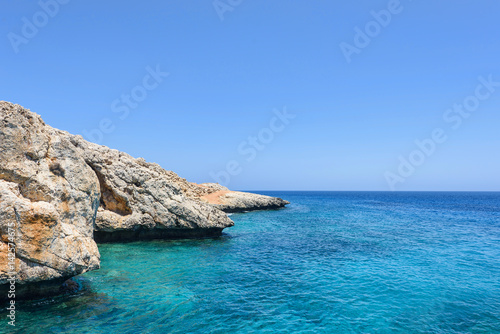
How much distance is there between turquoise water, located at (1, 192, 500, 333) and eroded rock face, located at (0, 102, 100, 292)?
7.15 ft

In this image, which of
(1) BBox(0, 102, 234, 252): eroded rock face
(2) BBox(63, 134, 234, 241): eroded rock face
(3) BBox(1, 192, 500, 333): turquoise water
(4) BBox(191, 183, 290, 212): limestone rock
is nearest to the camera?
(3) BBox(1, 192, 500, 333): turquoise water

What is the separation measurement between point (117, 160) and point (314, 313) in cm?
2274

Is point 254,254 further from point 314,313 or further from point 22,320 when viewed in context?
point 22,320

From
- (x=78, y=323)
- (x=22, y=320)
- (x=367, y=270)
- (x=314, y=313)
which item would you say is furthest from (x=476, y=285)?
(x=22, y=320)

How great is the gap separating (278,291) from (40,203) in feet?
43.8

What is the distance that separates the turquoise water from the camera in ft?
41.3

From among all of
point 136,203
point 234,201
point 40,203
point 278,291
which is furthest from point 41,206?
point 234,201

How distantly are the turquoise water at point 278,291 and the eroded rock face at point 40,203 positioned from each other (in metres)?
2.18

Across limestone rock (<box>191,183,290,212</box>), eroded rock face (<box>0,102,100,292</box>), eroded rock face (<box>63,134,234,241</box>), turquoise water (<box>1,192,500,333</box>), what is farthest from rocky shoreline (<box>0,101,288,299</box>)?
limestone rock (<box>191,183,290,212</box>)

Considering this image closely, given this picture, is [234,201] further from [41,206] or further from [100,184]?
[41,206]

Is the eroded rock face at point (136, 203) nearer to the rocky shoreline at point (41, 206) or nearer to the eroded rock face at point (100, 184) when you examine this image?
the eroded rock face at point (100, 184)

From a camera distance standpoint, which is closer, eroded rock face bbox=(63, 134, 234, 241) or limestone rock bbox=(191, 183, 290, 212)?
eroded rock face bbox=(63, 134, 234, 241)

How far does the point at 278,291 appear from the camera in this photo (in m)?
16.7

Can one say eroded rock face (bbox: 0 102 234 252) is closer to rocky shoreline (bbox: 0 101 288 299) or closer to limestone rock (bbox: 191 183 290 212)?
rocky shoreline (bbox: 0 101 288 299)
